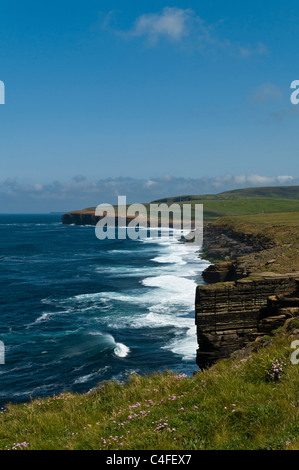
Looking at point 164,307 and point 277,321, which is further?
point 164,307

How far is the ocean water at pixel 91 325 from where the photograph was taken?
25422 millimetres

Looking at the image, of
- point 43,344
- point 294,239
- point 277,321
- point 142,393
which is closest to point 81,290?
point 43,344

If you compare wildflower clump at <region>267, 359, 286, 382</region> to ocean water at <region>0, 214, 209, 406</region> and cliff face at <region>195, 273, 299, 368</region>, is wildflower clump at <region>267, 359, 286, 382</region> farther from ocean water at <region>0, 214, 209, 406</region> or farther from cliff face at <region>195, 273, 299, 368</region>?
ocean water at <region>0, 214, 209, 406</region>

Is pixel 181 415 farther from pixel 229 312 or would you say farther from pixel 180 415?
pixel 229 312

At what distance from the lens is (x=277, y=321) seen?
1555 cm

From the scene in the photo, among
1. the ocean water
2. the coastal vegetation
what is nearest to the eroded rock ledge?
the ocean water

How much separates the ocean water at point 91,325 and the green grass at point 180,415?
46.5 ft

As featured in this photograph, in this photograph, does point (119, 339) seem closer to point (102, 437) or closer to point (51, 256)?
point (102, 437)

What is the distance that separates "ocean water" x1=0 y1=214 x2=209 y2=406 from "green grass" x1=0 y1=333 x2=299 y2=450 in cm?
1418

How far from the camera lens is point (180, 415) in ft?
24.6

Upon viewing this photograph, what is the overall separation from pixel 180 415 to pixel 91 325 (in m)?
28.5

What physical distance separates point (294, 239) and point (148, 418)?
45423 millimetres

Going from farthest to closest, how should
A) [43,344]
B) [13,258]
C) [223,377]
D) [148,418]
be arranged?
[13,258] < [43,344] < [223,377] < [148,418]
